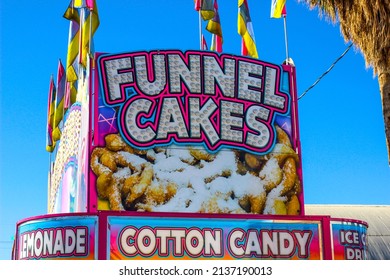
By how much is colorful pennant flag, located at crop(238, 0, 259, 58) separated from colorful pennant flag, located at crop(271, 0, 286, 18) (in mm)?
786

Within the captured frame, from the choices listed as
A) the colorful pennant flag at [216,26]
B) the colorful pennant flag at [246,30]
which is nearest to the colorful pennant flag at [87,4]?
the colorful pennant flag at [216,26]

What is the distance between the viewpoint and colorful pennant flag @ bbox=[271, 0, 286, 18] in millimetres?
20734

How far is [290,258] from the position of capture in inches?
568

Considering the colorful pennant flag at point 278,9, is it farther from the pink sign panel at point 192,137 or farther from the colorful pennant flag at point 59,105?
the colorful pennant flag at point 59,105

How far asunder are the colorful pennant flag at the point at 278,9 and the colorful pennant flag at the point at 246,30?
30.9 inches

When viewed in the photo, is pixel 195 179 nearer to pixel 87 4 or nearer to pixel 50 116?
pixel 87 4

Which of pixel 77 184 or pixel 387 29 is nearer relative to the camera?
pixel 387 29

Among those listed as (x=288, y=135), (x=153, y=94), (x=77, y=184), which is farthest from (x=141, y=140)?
(x=288, y=135)

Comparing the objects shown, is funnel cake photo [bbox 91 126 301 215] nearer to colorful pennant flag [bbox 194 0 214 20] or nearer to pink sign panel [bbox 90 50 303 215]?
pink sign panel [bbox 90 50 303 215]

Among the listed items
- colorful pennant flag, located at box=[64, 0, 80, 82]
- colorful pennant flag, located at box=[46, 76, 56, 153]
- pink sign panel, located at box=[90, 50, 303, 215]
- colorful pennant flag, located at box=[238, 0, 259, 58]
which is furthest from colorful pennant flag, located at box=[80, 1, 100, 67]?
colorful pennant flag, located at box=[46, 76, 56, 153]

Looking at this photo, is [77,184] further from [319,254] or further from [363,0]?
[363,0]

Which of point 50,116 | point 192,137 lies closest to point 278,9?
point 192,137

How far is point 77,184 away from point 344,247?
6768 mm

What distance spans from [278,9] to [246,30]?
43.1 inches
